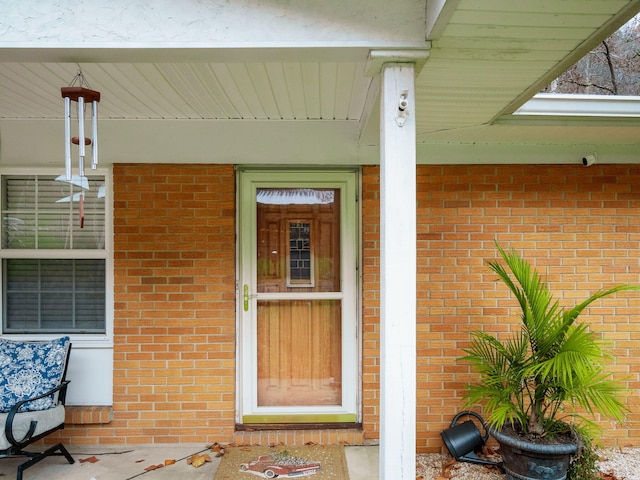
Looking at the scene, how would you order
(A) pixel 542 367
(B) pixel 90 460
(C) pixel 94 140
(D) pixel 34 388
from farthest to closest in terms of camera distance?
(B) pixel 90 460 → (D) pixel 34 388 → (A) pixel 542 367 → (C) pixel 94 140

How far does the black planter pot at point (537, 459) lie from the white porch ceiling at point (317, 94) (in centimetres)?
198

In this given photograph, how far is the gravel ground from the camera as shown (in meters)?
2.77

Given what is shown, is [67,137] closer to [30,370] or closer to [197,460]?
[30,370]

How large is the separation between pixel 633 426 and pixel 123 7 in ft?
14.1

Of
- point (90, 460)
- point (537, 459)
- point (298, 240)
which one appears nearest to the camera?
point (537, 459)

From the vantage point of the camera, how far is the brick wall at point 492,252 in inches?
122

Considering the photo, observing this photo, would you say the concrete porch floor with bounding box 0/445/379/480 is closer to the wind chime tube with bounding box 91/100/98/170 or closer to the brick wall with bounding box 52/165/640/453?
the brick wall with bounding box 52/165/640/453

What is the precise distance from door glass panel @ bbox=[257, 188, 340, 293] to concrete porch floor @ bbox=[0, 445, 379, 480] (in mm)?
1265

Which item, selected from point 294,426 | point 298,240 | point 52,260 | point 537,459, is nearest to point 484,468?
point 537,459

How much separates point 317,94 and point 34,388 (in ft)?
9.15

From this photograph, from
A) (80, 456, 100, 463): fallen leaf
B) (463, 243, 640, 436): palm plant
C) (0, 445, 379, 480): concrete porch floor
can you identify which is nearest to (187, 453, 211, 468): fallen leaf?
(0, 445, 379, 480): concrete porch floor

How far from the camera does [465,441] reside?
2873 mm

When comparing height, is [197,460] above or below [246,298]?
below

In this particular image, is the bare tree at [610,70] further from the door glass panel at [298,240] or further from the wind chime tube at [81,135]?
the wind chime tube at [81,135]
